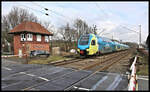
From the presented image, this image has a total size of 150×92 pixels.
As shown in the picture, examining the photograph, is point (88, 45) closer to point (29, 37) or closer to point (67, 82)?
point (67, 82)

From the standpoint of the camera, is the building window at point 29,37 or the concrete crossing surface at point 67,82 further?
the building window at point 29,37

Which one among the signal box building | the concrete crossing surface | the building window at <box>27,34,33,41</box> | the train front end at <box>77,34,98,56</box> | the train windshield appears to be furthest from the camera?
the building window at <box>27,34,33,41</box>

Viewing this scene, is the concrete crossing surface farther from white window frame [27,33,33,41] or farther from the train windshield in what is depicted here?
white window frame [27,33,33,41]

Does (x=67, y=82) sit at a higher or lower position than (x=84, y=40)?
lower

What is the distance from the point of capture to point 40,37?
28484mm

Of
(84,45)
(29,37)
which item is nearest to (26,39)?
(29,37)

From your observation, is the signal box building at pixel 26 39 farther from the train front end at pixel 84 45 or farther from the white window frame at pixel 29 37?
the train front end at pixel 84 45

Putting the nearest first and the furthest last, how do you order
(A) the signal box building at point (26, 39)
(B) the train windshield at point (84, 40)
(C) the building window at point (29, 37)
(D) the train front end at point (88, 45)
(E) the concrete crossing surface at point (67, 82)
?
1. (E) the concrete crossing surface at point (67, 82)
2. (D) the train front end at point (88, 45)
3. (B) the train windshield at point (84, 40)
4. (A) the signal box building at point (26, 39)
5. (C) the building window at point (29, 37)

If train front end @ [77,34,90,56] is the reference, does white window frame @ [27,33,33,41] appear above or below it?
above

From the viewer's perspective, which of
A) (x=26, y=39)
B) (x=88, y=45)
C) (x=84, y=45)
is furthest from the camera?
(x=26, y=39)

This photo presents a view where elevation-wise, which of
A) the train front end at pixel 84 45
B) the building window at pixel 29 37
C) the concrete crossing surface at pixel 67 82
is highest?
the building window at pixel 29 37

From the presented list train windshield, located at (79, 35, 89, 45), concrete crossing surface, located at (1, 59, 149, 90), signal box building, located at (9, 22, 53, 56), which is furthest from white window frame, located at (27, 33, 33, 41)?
concrete crossing surface, located at (1, 59, 149, 90)

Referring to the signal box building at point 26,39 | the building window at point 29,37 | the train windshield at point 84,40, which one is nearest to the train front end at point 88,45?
the train windshield at point 84,40

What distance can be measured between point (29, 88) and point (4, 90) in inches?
41.4
